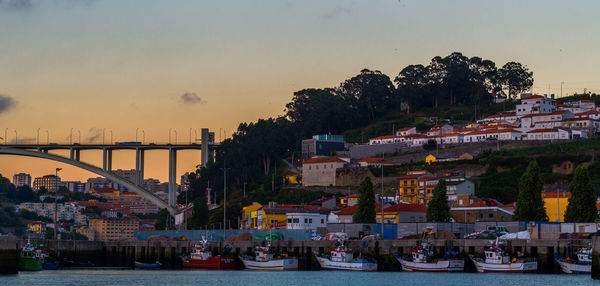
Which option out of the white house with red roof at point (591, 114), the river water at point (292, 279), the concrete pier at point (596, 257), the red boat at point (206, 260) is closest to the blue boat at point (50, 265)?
the river water at point (292, 279)

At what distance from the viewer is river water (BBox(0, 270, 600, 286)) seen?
53.6 meters

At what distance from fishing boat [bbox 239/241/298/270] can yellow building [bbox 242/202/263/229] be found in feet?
90.3

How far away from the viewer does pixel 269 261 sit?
6675 cm

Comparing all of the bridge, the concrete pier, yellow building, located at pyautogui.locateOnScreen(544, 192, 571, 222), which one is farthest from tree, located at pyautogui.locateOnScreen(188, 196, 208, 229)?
the concrete pier

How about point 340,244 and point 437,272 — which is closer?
point 437,272

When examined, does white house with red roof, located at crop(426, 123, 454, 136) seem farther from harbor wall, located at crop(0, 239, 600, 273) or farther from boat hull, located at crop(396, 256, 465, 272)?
boat hull, located at crop(396, 256, 465, 272)

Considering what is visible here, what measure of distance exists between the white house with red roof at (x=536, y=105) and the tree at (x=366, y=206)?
55.2 m

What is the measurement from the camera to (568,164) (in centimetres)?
10075

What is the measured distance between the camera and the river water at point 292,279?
53.6 meters

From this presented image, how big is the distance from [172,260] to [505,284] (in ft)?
98.5

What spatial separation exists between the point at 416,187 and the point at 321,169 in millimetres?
17593

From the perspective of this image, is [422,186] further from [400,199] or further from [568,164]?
[568,164]

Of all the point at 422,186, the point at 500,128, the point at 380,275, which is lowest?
the point at 380,275

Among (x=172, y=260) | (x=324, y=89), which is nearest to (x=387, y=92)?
(x=324, y=89)
